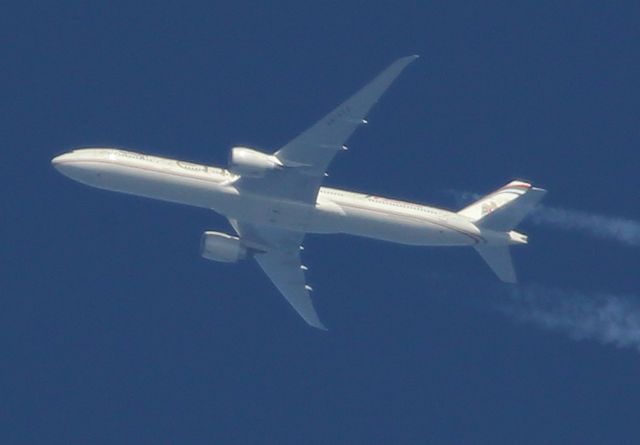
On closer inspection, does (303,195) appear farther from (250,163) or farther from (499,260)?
(499,260)

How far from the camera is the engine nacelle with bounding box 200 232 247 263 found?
12331cm

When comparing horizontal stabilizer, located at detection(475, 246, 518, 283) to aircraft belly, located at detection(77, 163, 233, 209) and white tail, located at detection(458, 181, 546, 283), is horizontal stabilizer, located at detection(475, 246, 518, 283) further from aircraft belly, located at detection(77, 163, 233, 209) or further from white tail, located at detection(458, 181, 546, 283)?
aircraft belly, located at detection(77, 163, 233, 209)

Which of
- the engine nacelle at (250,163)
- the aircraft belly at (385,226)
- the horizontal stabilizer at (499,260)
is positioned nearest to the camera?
the engine nacelle at (250,163)

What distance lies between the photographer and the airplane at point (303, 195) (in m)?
116

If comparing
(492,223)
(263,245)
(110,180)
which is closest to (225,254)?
(263,245)

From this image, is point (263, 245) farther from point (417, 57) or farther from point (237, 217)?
point (417, 57)

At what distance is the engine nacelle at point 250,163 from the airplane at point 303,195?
0.06 m

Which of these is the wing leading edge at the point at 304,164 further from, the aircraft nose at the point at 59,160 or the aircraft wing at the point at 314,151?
the aircraft nose at the point at 59,160

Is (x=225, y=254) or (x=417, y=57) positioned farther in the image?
(x=225, y=254)

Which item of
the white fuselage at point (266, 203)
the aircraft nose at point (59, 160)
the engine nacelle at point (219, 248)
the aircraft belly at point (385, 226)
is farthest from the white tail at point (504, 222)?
the aircraft nose at point (59, 160)

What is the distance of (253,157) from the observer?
116 m

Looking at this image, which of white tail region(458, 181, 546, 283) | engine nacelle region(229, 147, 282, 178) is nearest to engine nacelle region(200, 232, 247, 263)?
engine nacelle region(229, 147, 282, 178)

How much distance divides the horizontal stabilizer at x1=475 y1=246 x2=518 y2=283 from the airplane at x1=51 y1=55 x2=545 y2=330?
6 cm

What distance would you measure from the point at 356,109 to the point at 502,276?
608 inches
